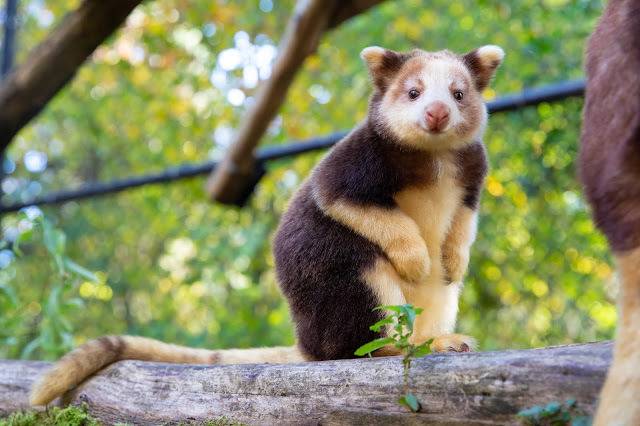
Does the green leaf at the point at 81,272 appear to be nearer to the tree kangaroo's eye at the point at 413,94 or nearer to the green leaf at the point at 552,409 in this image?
the tree kangaroo's eye at the point at 413,94

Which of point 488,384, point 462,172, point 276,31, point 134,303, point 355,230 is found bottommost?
point 134,303

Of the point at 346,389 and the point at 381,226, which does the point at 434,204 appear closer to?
the point at 381,226

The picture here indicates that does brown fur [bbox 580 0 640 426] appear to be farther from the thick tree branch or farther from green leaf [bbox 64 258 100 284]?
the thick tree branch

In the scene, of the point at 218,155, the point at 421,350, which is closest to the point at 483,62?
the point at 421,350

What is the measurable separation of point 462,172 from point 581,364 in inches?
44.0

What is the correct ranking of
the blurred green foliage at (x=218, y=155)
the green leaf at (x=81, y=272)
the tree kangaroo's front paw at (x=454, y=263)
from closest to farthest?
1. the tree kangaroo's front paw at (x=454, y=263)
2. the green leaf at (x=81, y=272)
3. the blurred green foliage at (x=218, y=155)

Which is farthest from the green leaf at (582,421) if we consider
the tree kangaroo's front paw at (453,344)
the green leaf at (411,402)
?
the tree kangaroo's front paw at (453,344)

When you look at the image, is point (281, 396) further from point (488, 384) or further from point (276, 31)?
point (276, 31)

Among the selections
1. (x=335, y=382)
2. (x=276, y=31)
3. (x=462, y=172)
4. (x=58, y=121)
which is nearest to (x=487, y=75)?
(x=462, y=172)

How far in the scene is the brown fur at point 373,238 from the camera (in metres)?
2.62

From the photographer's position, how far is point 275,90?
15.9 feet

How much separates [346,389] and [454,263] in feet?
2.69

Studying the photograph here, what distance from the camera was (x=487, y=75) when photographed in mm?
3059

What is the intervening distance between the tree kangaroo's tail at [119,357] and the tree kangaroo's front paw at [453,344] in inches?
19.2
